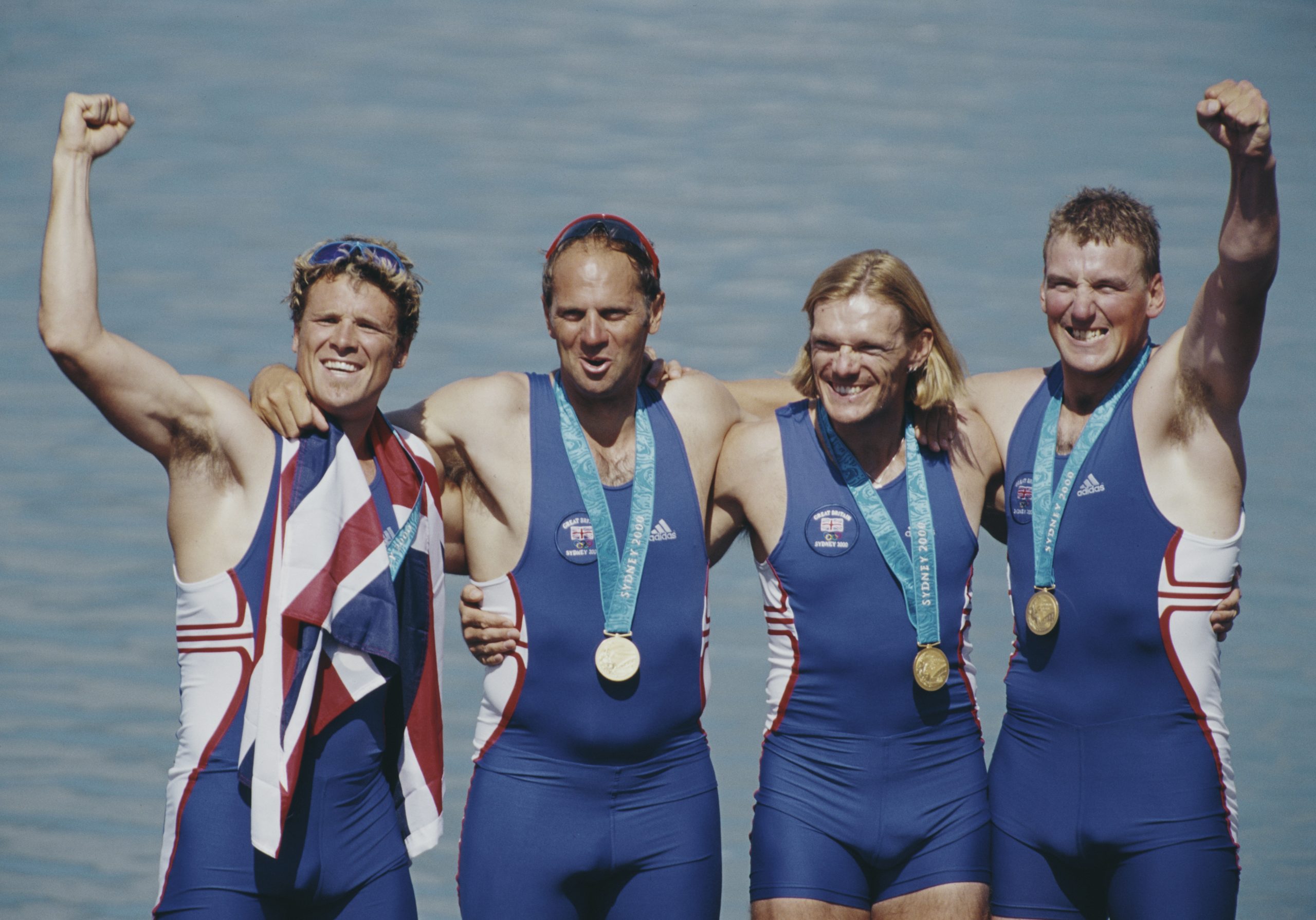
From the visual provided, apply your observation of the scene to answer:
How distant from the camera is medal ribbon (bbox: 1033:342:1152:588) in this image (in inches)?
119

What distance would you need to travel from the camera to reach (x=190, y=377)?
104 inches

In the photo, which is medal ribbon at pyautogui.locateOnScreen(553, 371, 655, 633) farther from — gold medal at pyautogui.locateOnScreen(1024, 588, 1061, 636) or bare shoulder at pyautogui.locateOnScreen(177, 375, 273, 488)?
gold medal at pyautogui.locateOnScreen(1024, 588, 1061, 636)

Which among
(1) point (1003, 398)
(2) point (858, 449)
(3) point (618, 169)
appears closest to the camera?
(2) point (858, 449)

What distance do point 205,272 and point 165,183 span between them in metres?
0.63

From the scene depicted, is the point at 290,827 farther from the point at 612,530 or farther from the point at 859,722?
the point at 859,722

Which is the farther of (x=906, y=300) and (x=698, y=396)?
(x=698, y=396)

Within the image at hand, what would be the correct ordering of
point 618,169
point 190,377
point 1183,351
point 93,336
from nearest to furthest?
point 93,336 → point 190,377 → point 1183,351 → point 618,169

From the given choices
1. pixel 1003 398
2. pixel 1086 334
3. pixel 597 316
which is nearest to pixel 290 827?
pixel 597 316

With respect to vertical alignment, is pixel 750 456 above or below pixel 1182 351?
below

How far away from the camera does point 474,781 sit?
2.99 m

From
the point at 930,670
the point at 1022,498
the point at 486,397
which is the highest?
the point at 486,397

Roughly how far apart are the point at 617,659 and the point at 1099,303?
4.36 feet

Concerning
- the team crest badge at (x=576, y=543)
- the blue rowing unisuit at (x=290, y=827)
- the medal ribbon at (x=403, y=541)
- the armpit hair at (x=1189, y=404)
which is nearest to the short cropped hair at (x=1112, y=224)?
the armpit hair at (x=1189, y=404)

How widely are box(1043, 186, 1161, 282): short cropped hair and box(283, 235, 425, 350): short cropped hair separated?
146 cm
